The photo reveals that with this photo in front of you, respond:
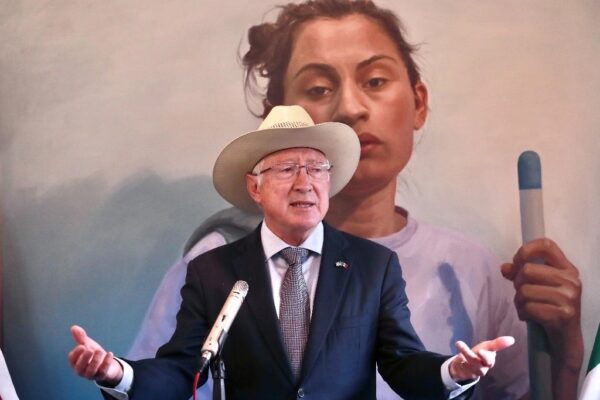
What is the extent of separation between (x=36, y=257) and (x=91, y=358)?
1196mm

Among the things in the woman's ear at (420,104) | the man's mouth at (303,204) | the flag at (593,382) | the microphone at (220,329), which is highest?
the woman's ear at (420,104)

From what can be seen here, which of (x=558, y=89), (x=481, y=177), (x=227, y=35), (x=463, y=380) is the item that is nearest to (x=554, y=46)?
(x=558, y=89)

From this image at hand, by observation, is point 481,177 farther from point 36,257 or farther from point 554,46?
point 36,257

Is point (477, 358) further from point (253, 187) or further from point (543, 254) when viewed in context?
point (543, 254)

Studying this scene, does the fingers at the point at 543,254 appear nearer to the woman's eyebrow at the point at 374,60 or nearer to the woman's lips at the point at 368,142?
the woman's lips at the point at 368,142

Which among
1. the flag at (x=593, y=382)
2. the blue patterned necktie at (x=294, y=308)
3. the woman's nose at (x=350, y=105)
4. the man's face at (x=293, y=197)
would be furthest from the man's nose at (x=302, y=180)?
the flag at (x=593, y=382)

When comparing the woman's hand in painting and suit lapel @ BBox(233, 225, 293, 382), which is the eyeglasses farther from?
the woman's hand in painting

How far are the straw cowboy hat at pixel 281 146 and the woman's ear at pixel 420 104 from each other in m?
0.38

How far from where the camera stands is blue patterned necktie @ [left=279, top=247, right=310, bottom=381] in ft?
7.49

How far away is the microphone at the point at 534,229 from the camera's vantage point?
2809 mm

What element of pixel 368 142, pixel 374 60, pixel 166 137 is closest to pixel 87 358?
pixel 166 137

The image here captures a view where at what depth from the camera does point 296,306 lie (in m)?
2.35

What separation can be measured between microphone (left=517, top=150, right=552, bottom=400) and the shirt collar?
0.90m

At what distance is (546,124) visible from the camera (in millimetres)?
2949
